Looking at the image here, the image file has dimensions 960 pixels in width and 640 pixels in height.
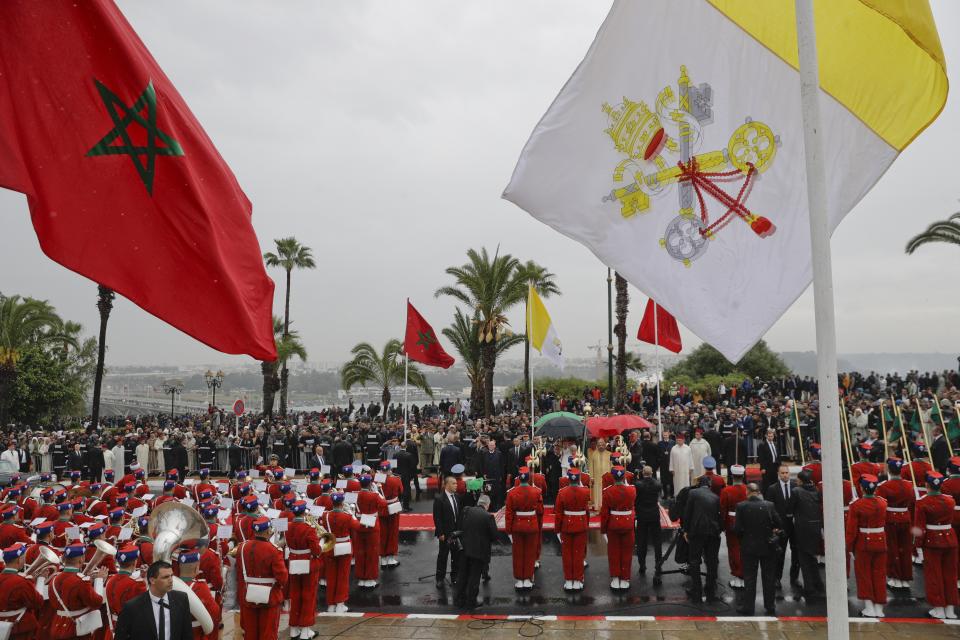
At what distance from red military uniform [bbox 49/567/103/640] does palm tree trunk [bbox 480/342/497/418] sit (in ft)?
95.4

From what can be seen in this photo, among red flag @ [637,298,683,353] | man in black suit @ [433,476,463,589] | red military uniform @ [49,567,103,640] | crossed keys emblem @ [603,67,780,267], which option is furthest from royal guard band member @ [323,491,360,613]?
red flag @ [637,298,683,353]

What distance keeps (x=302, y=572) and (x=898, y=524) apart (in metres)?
9.14

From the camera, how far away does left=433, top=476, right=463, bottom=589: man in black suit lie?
39.1 ft

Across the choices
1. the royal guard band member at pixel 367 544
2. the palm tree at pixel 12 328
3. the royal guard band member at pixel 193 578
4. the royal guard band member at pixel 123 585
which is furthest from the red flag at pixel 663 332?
the palm tree at pixel 12 328

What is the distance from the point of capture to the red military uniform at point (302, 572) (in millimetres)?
9484

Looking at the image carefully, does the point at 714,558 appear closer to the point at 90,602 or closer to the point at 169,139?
the point at 90,602

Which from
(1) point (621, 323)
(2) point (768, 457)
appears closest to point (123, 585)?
(2) point (768, 457)

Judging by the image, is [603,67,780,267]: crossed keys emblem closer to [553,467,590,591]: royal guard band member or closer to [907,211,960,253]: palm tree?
[553,467,590,591]: royal guard band member

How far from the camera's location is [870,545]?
391 inches

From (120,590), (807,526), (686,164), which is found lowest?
(120,590)

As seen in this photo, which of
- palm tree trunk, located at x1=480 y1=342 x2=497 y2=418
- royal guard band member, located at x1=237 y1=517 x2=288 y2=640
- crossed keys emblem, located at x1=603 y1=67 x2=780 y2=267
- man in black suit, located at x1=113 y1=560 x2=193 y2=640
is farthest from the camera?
palm tree trunk, located at x1=480 y1=342 x2=497 y2=418

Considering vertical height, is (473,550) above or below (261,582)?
below

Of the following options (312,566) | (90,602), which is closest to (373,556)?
(312,566)

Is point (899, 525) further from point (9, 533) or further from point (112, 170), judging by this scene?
point (9, 533)
